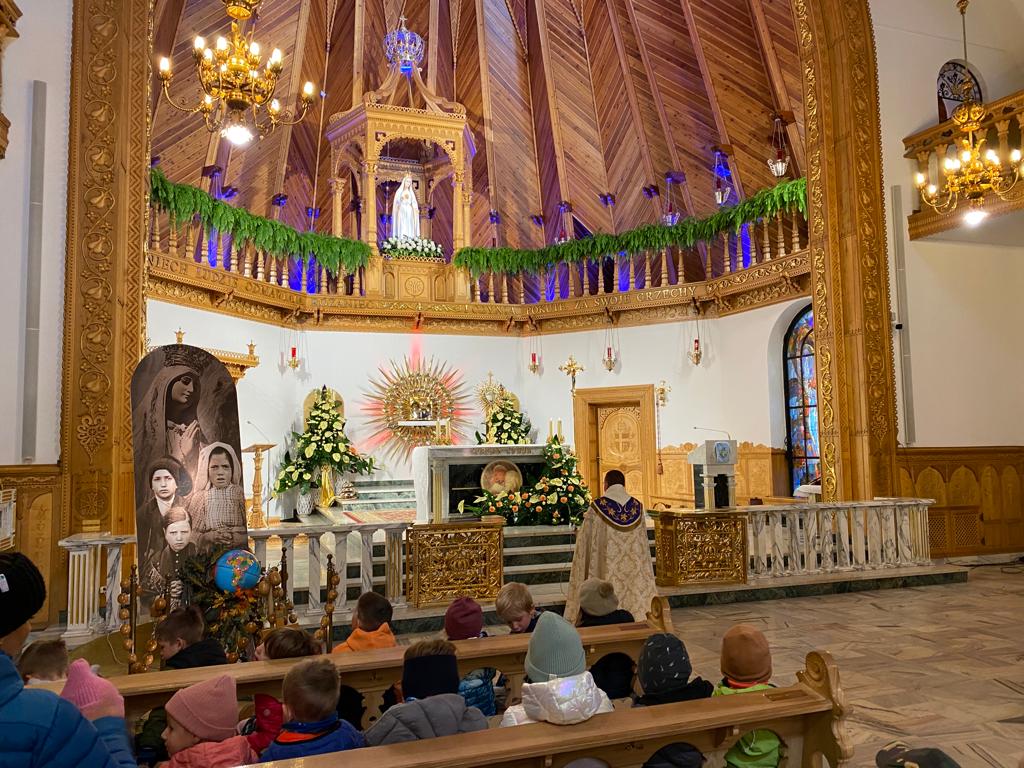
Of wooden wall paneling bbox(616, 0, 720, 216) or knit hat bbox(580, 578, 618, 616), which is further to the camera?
wooden wall paneling bbox(616, 0, 720, 216)

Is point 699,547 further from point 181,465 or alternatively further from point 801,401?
point 801,401

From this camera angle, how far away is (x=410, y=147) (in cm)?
1769

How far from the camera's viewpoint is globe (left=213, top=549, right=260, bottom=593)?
17.5ft

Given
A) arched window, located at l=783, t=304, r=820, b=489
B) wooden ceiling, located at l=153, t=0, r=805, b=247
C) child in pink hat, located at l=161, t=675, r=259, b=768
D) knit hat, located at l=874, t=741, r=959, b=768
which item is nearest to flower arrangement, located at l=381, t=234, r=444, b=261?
wooden ceiling, located at l=153, t=0, r=805, b=247

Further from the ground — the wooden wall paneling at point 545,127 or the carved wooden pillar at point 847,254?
the wooden wall paneling at point 545,127

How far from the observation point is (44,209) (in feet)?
24.8

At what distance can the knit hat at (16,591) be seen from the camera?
67.7 inches

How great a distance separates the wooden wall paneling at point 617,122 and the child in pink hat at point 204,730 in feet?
49.3

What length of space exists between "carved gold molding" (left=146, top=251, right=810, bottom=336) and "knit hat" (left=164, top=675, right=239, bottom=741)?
10.1m

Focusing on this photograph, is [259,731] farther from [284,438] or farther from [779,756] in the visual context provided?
[284,438]

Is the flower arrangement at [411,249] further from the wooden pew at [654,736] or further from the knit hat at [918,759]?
the knit hat at [918,759]

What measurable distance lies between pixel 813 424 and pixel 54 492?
36.9ft

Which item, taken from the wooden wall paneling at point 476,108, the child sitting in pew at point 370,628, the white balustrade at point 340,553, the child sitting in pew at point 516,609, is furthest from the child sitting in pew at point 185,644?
the wooden wall paneling at point 476,108

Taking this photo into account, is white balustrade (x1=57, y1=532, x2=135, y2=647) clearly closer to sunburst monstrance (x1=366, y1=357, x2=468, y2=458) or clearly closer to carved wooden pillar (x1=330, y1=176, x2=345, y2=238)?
sunburst monstrance (x1=366, y1=357, x2=468, y2=458)
